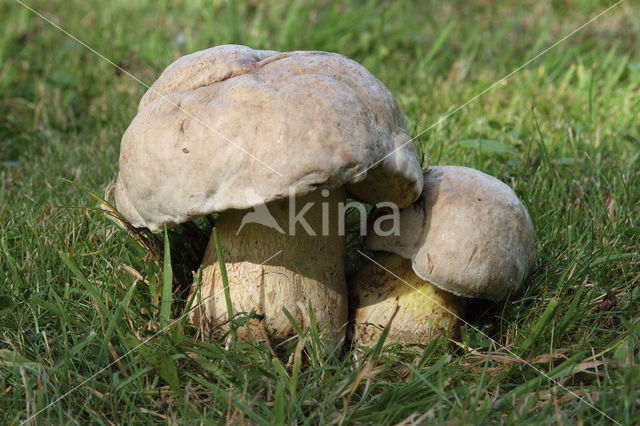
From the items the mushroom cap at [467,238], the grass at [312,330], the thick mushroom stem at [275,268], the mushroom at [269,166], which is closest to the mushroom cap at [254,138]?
the mushroom at [269,166]

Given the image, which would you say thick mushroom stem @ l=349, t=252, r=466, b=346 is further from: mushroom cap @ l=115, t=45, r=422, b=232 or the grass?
mushroom cap @ l=115, t=45, r=422, b=232

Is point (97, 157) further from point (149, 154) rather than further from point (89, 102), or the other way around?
point (149, 154)

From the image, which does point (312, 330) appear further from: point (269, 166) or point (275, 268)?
point (269, 166)

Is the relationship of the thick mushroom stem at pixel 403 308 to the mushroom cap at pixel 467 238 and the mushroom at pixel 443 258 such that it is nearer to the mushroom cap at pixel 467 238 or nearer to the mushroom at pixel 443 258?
the mushroom at pixel 443 258

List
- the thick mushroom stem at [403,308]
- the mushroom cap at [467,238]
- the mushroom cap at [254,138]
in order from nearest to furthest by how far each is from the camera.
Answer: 1. the mushroom cap at [254,138]
2. the mushroom cap at [467,238]
3. the thick mushroom stem at [403,308]

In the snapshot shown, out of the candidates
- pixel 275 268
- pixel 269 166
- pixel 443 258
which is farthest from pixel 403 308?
pixel 269 166

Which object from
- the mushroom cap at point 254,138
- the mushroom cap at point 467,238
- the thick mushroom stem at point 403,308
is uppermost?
the mushroom cap at point 254,138

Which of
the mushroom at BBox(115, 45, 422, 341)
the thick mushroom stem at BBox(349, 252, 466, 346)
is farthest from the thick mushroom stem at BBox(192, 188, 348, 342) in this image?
the thick mushroom stem at BBox(349, 252, 466, 346)
